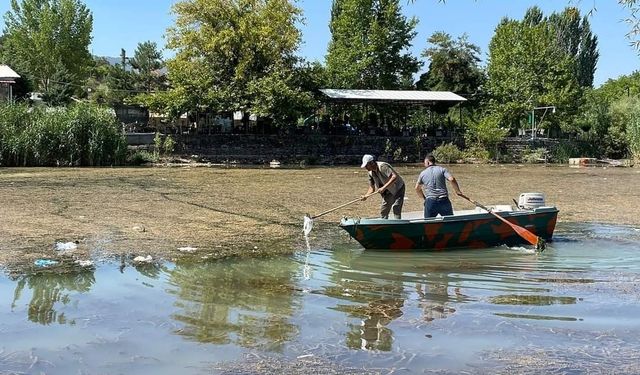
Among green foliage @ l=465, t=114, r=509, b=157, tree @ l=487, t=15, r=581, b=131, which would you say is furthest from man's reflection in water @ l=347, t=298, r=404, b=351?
tree @ l=487, t=15, r=581, b=131

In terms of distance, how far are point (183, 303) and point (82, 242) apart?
418cm

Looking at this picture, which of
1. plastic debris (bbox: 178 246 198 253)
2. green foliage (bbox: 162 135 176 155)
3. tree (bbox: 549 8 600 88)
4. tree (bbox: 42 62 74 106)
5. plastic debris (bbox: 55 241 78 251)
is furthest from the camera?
tree (bbox: 549 8 600 88)

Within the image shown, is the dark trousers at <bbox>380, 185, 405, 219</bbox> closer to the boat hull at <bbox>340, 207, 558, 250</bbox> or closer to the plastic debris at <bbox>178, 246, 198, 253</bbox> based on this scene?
the boat hull at <bbox>340, 207, 558, 250</bbox>

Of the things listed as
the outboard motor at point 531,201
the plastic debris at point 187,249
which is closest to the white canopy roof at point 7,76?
the plastic debris at point 187,249

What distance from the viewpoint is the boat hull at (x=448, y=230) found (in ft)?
33.8

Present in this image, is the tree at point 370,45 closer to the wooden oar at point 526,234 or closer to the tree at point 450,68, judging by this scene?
the tree at point 450,68

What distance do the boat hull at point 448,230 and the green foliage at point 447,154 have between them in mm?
29822

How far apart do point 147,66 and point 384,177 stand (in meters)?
44.5

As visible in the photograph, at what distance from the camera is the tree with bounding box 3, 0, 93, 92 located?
55.5 m

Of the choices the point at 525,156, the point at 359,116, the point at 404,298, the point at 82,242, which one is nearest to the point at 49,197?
the point at 82,242

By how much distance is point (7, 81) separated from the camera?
39.4 m

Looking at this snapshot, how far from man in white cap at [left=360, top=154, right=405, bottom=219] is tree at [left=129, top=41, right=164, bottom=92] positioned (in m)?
39.9

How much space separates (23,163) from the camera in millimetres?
31250

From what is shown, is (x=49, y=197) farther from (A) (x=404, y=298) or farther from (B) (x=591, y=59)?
(B) (x=591, y=59)
